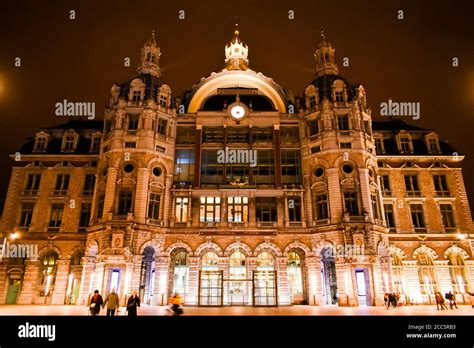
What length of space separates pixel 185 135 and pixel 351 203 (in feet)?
65.9

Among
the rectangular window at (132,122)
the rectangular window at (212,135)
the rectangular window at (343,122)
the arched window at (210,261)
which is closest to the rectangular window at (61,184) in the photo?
the rectangular window at (132,122)

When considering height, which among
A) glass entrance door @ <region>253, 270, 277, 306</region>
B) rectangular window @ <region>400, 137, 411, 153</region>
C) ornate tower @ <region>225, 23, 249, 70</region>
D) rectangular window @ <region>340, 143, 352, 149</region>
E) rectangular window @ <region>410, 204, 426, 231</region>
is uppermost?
ornate tower @ <region>225, 23, 249, 70</region>

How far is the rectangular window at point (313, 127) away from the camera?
39000mm

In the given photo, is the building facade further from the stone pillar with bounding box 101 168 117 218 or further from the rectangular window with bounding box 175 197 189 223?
the rectangular window with bounding box 175 197 189 223

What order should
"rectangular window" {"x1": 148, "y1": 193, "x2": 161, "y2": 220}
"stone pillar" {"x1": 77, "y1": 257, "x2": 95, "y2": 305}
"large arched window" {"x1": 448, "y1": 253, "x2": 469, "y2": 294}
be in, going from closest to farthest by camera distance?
"stone pillar" {"x1": 77, "y1": 257, "x2": 95, "y2": 305}
"rectangular window" {"x1": 148, "y1": 193, "x2": 161, "y2": 220}
"large arched window" {"x1": 448, "y1": 253, "x2": 469, "y2": 294}

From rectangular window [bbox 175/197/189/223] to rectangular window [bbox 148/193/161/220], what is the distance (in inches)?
79.3

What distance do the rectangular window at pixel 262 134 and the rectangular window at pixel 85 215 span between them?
20672 millimetres

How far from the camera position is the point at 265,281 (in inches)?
1351

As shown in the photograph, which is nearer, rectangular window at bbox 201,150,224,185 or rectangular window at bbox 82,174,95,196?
rectangular window at bbox 201,150,224,185

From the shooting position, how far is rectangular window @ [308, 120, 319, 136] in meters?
39.0

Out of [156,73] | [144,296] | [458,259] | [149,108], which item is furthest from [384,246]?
[156,73]

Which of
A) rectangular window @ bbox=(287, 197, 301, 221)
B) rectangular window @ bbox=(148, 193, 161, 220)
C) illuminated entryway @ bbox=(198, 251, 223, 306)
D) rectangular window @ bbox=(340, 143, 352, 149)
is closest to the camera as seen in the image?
illuminated entryway @ bbox=(198, 251, 223, 306)

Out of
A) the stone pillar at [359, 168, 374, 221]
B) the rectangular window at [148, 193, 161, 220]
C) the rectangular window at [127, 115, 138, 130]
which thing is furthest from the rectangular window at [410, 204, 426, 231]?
the rectangular window at [127, 115, 138, 130]
